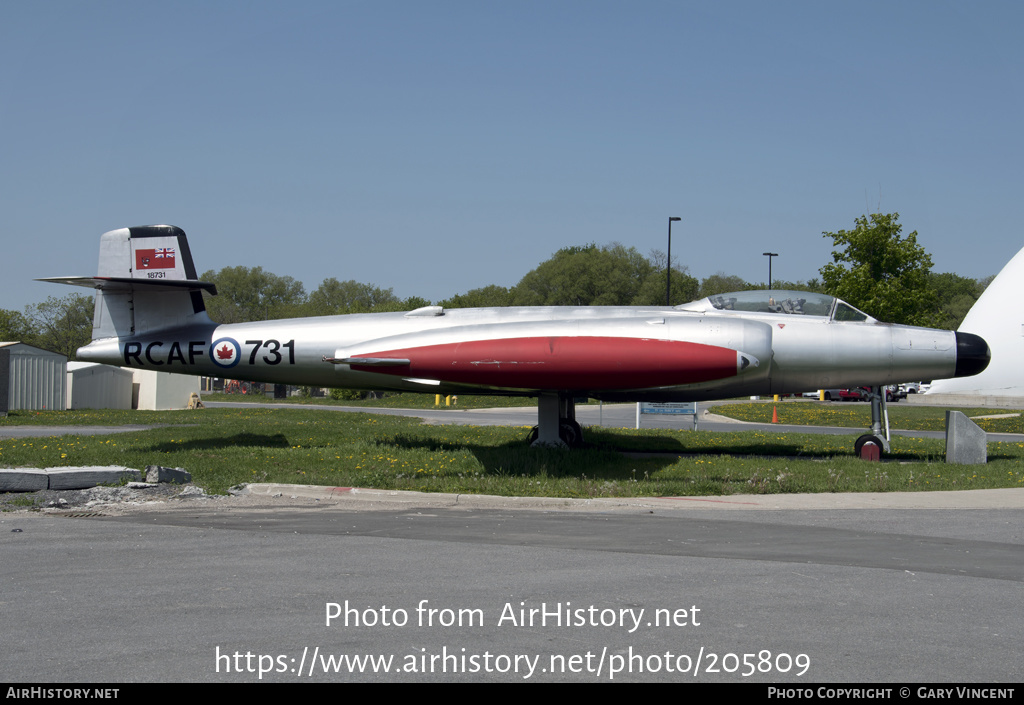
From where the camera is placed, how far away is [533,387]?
12.8m

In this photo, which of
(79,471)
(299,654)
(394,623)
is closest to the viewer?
(299,654)

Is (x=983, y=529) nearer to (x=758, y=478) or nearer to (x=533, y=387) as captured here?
(x=758, y=478)

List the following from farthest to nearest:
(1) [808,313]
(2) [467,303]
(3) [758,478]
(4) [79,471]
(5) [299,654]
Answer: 1. (2) [467,303]
2. (1) [808,313]
3. (3) [758,478]
4. (4) [79,471]
5. (5) [299,654]

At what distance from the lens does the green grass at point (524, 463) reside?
1157 centimetres

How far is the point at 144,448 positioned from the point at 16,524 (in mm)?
6127

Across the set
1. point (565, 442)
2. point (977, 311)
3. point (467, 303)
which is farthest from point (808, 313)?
point (467, 303)

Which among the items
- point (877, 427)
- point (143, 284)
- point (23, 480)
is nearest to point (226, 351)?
point (143, 284)

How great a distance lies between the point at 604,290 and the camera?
70.8m

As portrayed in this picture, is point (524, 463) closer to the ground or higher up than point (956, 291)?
closer to the ground

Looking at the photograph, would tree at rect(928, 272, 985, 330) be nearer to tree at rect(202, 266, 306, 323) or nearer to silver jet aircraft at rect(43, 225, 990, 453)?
tree at rect(202, 266, 306, 323)

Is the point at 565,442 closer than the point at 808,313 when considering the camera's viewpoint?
No

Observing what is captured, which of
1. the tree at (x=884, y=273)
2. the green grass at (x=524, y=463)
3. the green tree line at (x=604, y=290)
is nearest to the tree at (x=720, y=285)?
the green tree line at (x=604, y=290)

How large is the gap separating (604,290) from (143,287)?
58.1m

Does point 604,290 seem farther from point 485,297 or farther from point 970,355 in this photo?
point 970,355
